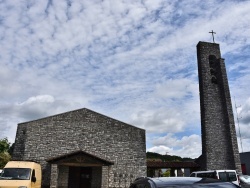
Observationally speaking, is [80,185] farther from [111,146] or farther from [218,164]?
[218,164]

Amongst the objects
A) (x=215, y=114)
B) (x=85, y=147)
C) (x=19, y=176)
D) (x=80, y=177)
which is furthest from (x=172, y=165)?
(x=19, y=176)

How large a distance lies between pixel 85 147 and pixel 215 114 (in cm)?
1440

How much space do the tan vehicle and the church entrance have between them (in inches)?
365

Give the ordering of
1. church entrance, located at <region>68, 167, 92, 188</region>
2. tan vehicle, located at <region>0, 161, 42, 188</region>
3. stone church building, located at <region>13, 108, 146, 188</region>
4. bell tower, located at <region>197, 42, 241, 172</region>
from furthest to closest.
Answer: bell tower, located at <region>197, 42, 241, 172</region> → church entrance, located at <region>68, 167, 92, 188</region> → stone church building, located at <region>13, 108, 146, 188</region> → tan vehicle, located at <region>0, 161, 42, 188</region>

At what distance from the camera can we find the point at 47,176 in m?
24.3

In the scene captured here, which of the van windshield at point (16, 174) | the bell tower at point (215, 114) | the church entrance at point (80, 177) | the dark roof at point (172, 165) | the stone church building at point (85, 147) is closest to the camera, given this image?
the van windshield at point (16, 174)

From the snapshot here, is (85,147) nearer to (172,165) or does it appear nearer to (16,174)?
(172,165)

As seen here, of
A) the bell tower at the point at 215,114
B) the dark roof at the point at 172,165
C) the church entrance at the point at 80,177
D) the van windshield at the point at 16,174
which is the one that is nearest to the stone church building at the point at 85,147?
the church entrance at the point at 80,177

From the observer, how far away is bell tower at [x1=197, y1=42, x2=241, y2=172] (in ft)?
96.0

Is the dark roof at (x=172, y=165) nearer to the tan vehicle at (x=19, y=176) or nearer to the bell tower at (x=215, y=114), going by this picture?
the bell tower at (x=215, y=114)

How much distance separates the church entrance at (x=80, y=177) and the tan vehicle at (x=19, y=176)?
9.26 meters

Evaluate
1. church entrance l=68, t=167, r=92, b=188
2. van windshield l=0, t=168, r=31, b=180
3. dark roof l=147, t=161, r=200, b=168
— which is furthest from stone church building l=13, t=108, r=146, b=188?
van windshield l=0, t=168, r=31, b=180

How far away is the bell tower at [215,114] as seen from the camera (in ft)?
96.0

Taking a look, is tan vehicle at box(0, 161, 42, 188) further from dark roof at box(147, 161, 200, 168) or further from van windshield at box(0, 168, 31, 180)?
dark roof at box(147, 161, 200, 168)
